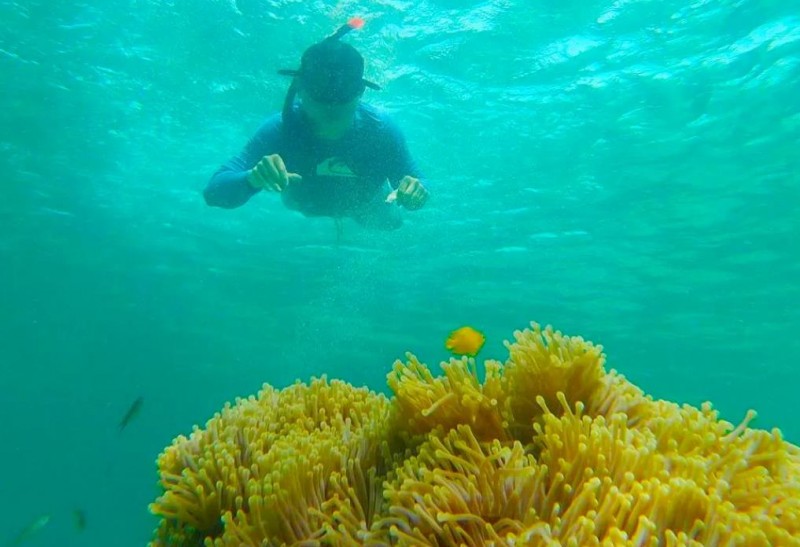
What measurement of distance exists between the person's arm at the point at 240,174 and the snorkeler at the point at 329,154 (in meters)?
0.02

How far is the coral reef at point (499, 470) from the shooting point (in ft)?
6.14

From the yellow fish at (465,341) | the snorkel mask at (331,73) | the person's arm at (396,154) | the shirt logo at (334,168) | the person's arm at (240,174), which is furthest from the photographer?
the shirt logo at (334,168)

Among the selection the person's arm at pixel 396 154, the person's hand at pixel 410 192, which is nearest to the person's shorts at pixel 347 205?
the person's arm at pixel 396 154

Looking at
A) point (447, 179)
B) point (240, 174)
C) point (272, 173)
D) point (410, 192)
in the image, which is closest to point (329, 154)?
point (240, 174)

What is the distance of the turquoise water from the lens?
13328 millimetres

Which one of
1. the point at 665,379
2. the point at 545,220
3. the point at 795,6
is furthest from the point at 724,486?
the point at 665,379

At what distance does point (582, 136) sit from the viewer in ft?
55.3

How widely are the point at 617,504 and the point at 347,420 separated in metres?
1.58

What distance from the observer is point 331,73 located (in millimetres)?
7809

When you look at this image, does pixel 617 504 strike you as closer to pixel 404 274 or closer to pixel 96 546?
pixel 404 274

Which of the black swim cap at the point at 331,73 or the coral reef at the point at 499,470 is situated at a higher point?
the black swim cap at the point at 331,73

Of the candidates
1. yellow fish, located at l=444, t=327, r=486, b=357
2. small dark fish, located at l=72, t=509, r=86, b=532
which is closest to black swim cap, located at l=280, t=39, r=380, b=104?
yellow fish, located at l=444, t=327, r=486, b=357

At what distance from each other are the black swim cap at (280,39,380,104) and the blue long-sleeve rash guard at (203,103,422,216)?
900mm

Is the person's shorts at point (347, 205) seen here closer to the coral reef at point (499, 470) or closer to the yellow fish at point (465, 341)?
the yellow fish at point (465, 341)
